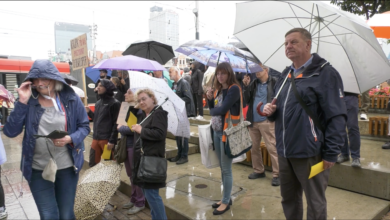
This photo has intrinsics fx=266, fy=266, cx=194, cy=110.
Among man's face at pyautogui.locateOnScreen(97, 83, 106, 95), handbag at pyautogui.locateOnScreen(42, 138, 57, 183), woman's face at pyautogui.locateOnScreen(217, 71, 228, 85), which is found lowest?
handbag at pyautogui.locateOnScreen(42, 138, 57, 183)

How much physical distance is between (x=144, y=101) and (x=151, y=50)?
3845 millimetres

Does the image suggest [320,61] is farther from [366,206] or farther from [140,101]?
[366,206]

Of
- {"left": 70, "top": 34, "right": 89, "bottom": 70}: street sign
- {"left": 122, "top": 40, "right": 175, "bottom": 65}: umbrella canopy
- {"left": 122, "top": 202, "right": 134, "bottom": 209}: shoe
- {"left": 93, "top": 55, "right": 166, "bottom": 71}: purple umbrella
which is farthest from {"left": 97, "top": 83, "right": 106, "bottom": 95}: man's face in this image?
{"left": 70, "top": 34, "right": 89, "bottom": 70}: street sign

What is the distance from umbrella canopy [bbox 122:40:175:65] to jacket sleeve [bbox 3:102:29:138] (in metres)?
4.28

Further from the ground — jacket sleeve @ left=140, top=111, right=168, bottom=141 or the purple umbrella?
the purple umbrella

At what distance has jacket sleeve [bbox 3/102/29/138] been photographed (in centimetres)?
234

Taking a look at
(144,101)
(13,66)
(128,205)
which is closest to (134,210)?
(128,205)

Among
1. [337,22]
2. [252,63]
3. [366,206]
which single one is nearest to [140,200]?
[252,63]

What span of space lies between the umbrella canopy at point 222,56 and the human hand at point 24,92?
226 cm

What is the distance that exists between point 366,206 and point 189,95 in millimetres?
3841

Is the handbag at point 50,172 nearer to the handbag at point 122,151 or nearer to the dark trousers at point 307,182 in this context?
the handbag at point 122,151

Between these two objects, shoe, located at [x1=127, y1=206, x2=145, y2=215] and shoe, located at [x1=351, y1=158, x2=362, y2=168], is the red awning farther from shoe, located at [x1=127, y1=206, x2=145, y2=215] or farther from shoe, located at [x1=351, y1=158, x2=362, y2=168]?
shoe, located at [x1=351, y1=158, x2=362, y2=168]

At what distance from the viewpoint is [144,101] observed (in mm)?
3115

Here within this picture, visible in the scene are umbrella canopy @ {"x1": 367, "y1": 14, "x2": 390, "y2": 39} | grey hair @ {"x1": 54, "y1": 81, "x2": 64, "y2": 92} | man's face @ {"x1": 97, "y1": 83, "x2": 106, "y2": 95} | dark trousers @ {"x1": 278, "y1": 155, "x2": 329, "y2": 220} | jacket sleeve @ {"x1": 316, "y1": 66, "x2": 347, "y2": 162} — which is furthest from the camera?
umbrella canopy @ {"x1": 367, "y1": 14, "x2": 390, "y2": 39}
